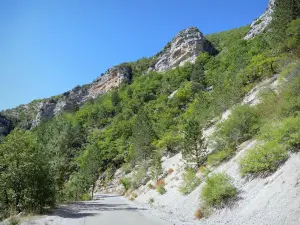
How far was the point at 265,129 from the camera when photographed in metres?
17.8

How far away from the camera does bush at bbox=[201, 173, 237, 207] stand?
15.0 m

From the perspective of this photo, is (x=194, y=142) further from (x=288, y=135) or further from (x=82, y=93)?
(x=82, y=93)

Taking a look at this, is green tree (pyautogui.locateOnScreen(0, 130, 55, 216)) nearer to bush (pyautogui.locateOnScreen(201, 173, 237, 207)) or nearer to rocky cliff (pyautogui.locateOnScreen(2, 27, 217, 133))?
bush (pyautogui.locateOnScreen(201, 173, 237, 207))

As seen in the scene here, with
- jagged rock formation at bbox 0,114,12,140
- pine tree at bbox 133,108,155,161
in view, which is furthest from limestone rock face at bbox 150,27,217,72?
jagged rock formation at bbox 0,114,12,140

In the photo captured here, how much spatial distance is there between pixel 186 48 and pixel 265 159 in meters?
105

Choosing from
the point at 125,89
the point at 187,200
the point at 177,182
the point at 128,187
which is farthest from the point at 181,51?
the point at 187,200

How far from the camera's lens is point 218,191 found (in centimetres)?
1509

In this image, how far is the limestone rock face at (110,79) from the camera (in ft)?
460

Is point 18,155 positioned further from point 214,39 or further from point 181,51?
point 214,39

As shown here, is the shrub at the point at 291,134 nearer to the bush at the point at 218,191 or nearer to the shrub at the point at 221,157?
the bush at the point at 218,191

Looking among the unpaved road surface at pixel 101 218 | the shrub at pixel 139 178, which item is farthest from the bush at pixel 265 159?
the shrub at pixel 139 178

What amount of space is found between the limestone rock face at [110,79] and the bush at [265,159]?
123 metres

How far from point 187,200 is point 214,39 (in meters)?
135

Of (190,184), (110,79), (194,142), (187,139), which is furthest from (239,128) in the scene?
(110,79)
